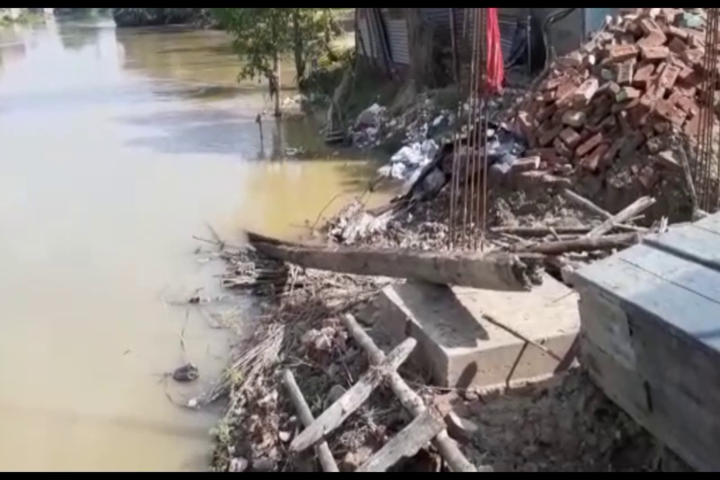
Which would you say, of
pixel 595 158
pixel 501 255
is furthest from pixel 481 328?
pixel 595 158

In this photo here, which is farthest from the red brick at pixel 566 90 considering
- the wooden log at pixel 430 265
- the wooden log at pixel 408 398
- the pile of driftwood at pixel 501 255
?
the wooden log at pixel 408 398

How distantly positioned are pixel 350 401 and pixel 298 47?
13687 millimetres

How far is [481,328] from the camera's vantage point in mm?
4254

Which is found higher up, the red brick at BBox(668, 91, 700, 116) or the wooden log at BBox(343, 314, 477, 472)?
the red brick at BBox(668, 91, 700, 116)

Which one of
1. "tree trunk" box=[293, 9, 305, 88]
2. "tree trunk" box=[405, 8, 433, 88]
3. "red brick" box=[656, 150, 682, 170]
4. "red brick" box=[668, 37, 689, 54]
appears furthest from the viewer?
"tree trunk" box=[293, 9, 305, 88]

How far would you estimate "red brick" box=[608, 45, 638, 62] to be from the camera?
7637mm

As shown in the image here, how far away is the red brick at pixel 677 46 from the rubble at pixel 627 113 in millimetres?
11

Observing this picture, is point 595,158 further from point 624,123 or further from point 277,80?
point 277,80

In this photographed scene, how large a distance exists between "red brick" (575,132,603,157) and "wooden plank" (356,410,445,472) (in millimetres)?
4420

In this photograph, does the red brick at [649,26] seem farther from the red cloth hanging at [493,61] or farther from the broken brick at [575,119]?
the red cloth hanging at [493,61]

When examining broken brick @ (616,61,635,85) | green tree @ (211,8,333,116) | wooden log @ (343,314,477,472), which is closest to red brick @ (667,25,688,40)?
broken brick @ (616,61,635,85)

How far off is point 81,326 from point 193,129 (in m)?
9.26

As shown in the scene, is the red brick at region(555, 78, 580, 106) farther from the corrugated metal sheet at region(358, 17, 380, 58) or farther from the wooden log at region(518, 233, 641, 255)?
the corrugated metal sheet at region(358, 17, 380, 58)

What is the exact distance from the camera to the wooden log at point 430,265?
387cm
